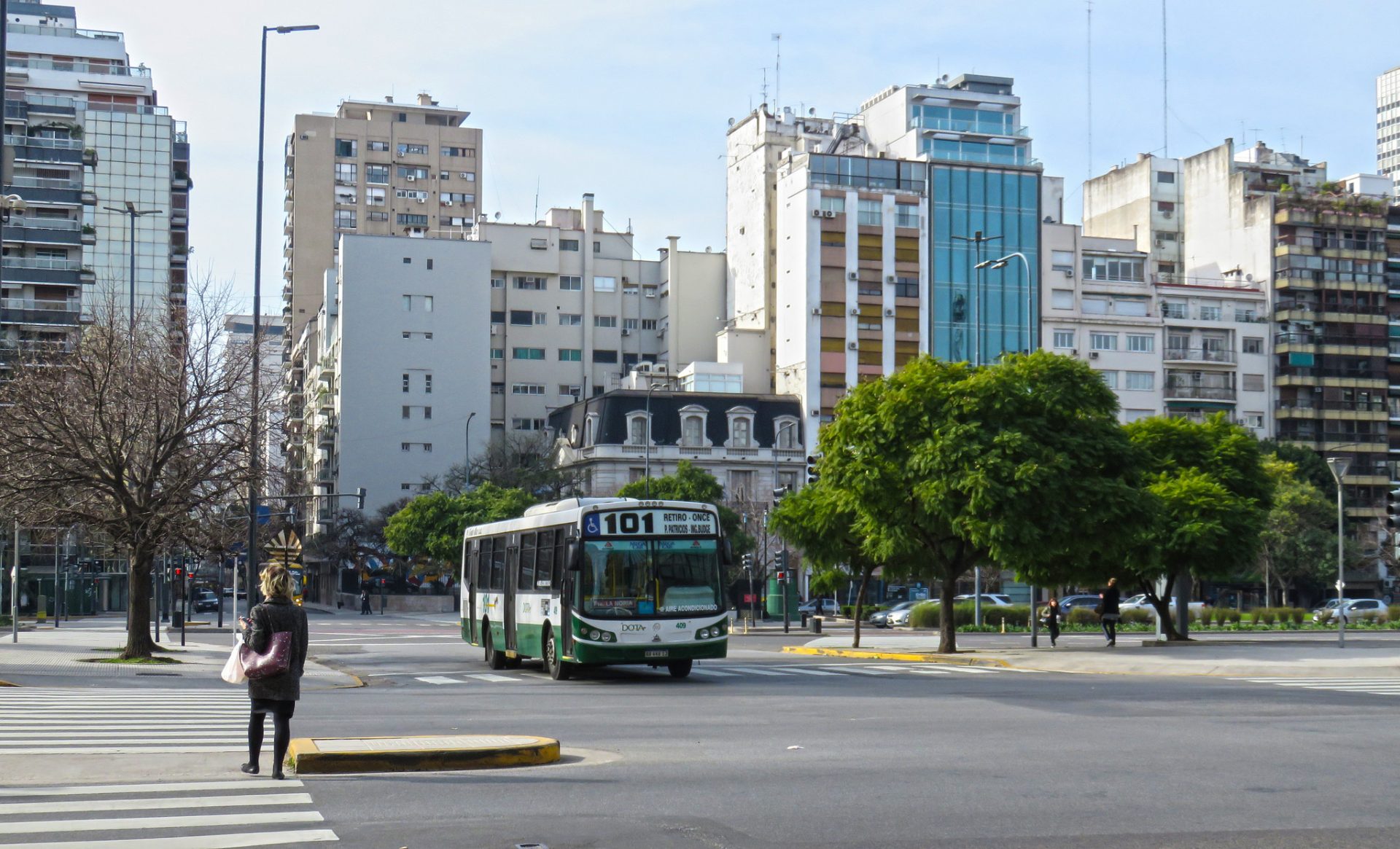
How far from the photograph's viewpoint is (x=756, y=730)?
51.5 ft

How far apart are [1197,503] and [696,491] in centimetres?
4514

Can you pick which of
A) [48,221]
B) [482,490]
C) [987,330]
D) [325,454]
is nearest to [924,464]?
[482,490]

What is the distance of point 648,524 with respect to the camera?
83.1 feet

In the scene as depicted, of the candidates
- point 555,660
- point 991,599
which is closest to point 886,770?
point 555,660

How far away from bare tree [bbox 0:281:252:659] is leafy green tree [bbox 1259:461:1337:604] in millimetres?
61064

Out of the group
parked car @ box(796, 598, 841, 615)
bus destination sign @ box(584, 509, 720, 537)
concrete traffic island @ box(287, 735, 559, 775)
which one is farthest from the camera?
parked car @ box(796, 598, 841, 615)

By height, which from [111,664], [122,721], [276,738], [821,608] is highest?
[276,738]

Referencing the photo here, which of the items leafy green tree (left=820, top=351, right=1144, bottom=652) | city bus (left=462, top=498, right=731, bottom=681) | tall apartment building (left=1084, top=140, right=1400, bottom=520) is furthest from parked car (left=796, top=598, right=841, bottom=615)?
city bus (left=462, top=498, right=731, bottom=681)

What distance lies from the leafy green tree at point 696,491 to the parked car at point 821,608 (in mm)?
4427

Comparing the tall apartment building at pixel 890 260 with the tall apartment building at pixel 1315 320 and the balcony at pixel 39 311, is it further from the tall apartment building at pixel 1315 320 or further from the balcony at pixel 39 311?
the balcony at pixel 39 311

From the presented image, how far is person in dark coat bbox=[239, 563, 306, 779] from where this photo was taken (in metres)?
11.7

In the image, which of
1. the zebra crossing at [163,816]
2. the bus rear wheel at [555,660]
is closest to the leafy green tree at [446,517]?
the bus rear wheel at [555,660]

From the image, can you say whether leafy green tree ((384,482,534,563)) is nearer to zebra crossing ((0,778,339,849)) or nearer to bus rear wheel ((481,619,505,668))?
bus rear wheel ((481,619,505,668))

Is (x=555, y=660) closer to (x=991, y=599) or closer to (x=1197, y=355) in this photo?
(x=991, y=599)
